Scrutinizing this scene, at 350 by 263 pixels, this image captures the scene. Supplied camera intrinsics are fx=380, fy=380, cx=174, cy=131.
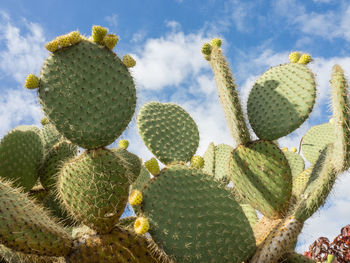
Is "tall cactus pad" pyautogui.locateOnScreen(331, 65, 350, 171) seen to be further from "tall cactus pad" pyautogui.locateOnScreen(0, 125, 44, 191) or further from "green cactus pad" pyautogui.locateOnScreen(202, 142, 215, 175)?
"tall cactus pad" pyautogui.locateOnScreen(0, 125, 44, 191)

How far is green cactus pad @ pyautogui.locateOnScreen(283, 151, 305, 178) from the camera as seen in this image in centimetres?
336

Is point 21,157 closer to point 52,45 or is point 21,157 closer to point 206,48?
point 52,45

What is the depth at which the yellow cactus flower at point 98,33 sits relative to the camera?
6.10 ft

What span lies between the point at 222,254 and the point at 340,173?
0.72 metres

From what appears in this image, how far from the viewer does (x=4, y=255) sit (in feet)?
6.07

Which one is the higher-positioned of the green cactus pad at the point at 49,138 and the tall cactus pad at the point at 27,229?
the green cactus pad at the point at 49,138

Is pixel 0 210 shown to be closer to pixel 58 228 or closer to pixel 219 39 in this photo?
pixel 58 228

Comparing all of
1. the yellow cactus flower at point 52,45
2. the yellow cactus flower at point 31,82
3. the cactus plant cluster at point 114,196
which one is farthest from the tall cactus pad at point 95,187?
the yellow cactus flower at point 52,45

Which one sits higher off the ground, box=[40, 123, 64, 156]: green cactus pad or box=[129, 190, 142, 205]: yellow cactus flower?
box=[40, 123, 64, 156]: green cactus pad

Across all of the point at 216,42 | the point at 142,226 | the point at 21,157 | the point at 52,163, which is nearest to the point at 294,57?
the point at 216,42

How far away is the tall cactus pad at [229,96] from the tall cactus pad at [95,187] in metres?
0.82

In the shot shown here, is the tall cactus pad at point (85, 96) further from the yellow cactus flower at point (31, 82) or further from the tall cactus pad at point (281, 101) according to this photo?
the tall cactus pad at point (281, 101)

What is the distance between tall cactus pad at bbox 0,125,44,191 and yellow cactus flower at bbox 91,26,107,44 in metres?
1.15

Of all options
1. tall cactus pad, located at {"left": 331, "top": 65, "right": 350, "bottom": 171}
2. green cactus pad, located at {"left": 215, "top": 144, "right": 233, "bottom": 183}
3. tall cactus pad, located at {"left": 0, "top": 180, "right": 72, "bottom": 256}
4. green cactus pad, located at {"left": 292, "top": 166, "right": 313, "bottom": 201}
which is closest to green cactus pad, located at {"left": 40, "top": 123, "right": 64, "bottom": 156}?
green cactus pad, located at {"left": 215, "top": 144, "right": 233, "bottom": 183}
